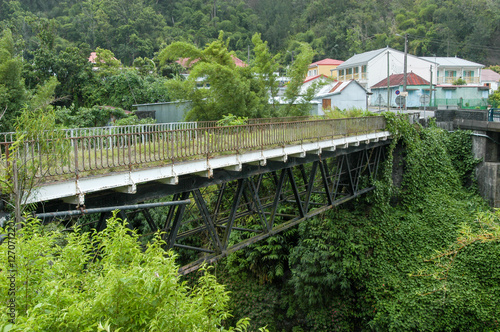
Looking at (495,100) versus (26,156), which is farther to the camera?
(495,100)

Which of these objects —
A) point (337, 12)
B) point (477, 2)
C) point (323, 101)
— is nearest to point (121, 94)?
point (323, 101)

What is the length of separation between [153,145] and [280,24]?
70967 millimetres

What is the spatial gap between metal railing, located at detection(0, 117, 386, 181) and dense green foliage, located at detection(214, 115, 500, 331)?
432 cm

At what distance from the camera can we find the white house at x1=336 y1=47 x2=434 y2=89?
4688cm

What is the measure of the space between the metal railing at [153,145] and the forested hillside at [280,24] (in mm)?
43230

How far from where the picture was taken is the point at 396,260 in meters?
15.1

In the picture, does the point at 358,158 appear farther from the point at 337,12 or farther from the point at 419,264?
the point at 337,12

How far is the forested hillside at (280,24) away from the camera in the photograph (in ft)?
185

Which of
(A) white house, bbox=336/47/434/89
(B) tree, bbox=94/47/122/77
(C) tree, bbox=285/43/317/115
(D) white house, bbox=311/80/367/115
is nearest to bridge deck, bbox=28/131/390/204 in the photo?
(C) tree, bbox=285/43/317/115

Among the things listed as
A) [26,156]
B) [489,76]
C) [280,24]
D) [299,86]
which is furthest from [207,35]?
[26,156]

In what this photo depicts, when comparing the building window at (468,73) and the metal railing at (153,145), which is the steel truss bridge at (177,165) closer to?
Result: the metal railing at (153,145)

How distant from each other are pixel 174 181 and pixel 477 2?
7008cm

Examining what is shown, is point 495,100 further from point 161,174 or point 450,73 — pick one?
point 161,174

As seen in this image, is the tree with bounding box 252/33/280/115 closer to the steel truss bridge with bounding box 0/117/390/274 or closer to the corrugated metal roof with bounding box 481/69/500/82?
the steel truss bridge with bounding box 0/117/390/274
